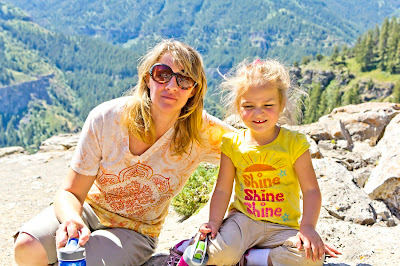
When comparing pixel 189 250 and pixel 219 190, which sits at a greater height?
pixel 219 190

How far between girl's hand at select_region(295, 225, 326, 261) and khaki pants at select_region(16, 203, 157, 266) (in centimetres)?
162

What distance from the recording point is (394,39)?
106 metres

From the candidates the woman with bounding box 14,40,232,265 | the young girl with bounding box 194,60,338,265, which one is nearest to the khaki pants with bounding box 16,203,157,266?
the woman with bounding box 14,40,232,265

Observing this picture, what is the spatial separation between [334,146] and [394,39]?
114619 millimetres

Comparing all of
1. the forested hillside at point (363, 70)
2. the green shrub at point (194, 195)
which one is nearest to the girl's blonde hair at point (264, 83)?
the green shrub at point (194, 195)

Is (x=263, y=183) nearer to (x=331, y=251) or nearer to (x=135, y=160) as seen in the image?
(x=331, y=251)

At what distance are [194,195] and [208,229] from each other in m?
3.31

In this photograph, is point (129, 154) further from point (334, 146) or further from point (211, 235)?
point (334, 146)

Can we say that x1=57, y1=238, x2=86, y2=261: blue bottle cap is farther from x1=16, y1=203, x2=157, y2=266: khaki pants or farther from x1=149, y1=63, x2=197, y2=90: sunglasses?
x1=149, y1=63, x2=197, y2=90: sunglasses

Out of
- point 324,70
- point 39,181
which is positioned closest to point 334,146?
point 39,181

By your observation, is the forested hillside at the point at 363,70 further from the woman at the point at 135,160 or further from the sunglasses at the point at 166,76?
the sunglasses at the point at 166,76

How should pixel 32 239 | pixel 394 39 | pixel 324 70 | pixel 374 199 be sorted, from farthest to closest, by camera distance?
pixel 324 70 < pixel 394 39 < pixel 374 199 < pixel 32 239

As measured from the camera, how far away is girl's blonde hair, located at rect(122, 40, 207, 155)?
3479mm

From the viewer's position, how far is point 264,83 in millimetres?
3260
